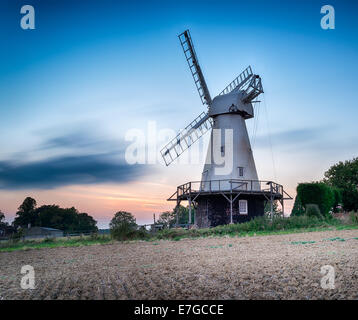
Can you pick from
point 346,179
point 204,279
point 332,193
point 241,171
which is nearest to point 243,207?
point 241,171

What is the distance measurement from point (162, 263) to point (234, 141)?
2068 cm

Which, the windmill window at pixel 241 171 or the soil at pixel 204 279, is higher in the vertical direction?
the windmill window at pixel 241 171

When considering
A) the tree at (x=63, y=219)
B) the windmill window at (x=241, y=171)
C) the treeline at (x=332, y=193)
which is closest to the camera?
the windmill window at (x=241, y=171)

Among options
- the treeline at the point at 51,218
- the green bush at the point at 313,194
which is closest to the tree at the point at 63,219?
the treeline at the point at 51,218

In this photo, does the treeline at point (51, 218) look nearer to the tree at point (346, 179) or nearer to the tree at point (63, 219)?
the tree at point (63, 219)

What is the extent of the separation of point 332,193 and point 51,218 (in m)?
60.4

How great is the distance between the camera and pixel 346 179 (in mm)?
54188

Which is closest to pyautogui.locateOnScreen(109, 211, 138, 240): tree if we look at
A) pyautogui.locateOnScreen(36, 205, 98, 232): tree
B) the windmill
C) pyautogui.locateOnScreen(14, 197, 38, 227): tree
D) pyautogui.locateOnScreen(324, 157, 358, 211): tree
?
the windmill

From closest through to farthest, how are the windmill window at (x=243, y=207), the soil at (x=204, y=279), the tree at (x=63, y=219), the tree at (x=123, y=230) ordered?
the soil at (x=204, y=279), the tree at (x=123, y=230), the windmill window at (x=243, y=207), the tree at (x=63, y=219)

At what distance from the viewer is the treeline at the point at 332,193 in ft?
108

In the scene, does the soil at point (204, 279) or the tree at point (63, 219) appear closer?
the soil at point (204, 279)

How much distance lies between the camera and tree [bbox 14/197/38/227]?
268 feet

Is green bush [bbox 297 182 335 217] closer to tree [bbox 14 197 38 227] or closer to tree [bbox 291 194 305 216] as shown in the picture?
tree [bbox 291 194 305 216]

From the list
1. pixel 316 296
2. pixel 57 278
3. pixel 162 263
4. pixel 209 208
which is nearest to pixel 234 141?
pixel 209 208
